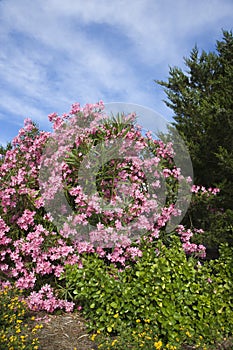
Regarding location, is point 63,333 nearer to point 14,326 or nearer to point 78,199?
point 14,326

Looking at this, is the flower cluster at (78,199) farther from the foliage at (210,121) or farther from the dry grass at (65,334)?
the foliage at (210,121)

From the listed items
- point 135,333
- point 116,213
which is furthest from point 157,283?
point 116,213

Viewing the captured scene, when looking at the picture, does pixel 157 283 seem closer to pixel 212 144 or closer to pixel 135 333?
pixel 135 333

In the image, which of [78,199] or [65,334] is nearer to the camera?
[65,334]

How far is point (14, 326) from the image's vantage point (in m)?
3.47

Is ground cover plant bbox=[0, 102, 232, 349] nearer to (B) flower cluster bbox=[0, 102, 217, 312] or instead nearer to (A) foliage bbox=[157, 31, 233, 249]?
(B) flower cluster bbox=[0, 102, 217, 312]

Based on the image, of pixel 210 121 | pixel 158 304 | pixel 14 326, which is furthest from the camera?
pixel 210 121

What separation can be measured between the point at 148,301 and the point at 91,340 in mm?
619

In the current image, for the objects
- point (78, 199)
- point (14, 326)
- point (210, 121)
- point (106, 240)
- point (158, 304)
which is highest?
point (210, 121)

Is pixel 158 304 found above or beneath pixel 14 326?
above

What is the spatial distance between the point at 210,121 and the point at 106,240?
105 inches

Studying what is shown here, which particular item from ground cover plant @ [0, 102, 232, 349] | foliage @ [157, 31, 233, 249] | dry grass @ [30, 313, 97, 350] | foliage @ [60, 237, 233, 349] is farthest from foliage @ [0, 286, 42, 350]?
foliage @ [157, 31, 233, 249]

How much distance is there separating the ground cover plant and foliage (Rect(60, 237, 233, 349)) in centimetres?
1

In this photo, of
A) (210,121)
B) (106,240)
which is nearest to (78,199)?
(106,240)
